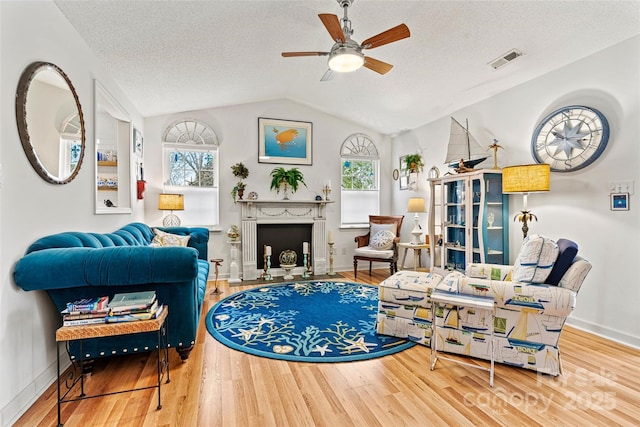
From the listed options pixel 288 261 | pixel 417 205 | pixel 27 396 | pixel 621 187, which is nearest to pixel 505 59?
pixel 621 187

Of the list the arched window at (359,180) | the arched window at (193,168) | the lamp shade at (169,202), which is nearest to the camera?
the lamp shade at (169,202)

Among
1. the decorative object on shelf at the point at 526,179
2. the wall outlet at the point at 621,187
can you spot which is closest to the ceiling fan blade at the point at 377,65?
the decorative object on shelf at the point at 526,179

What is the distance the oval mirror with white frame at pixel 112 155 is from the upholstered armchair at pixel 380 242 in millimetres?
3550

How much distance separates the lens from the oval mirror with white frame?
3145 mm

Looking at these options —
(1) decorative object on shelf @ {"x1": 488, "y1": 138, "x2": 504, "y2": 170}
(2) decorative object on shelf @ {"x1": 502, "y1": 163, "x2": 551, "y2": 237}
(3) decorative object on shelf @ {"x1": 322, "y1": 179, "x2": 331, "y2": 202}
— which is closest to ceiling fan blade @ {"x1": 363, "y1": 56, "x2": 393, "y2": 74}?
(2) decorative object on shelf @ {"x1": 502, "y1": 163, "x2": 551, "y2": 237}

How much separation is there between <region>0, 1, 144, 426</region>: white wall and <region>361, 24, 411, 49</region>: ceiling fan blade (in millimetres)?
2303

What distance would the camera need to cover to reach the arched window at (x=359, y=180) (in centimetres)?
596

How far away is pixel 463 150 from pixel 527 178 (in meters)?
1.36

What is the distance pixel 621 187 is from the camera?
2.74m

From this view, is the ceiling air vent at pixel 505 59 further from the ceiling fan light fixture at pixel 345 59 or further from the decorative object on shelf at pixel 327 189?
the decorative object on shelf at pixel 327 189

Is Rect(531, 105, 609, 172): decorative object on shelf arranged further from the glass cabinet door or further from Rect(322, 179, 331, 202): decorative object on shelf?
Rect(322, 179, 331, 202): decorative object on shelf

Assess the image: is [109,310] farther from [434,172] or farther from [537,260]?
[434,172]

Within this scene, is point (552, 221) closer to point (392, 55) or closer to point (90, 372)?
point (392, 55)

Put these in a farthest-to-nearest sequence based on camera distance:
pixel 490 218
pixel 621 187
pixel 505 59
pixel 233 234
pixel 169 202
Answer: pixel 233 234
pixel 169 202
pixel 490 218
pixel 505 59
pixel 621 187
